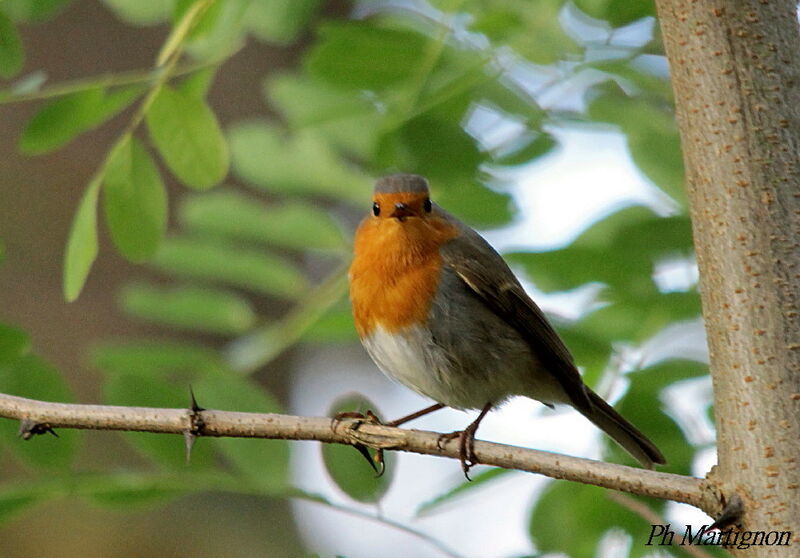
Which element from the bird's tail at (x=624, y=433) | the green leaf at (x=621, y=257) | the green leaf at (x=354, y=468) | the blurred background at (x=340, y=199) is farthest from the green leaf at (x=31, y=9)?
the bird's tail at (x=624, y=433)

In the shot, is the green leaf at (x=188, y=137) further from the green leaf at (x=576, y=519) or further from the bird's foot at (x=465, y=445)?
the green leaf at (x=576, y=519)

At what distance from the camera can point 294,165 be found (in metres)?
3.42

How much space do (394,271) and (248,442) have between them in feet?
2.35

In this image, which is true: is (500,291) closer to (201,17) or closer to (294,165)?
(294,165)

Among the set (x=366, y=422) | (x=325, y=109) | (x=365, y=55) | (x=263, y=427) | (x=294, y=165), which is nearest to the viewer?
(x=263, y=427)

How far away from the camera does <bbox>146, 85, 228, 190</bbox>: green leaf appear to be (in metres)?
2.46

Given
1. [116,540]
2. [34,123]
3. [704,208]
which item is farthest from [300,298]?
[116,540]

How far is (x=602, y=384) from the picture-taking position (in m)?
2.80

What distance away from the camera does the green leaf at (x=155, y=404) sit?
253cm

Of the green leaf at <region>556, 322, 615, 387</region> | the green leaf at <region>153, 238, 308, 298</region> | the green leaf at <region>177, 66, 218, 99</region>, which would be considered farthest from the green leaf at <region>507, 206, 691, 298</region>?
the green leaf at <region>153, 238, 308, 298</region>

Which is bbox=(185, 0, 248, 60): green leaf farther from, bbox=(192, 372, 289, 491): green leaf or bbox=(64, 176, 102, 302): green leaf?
bbox=(192, 372, 289, 491): green leaf

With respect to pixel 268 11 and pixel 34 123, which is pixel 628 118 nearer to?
A: pixel 268 11

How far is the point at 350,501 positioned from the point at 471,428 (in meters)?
0.45

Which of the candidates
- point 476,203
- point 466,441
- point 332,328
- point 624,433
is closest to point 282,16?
point 476,203
